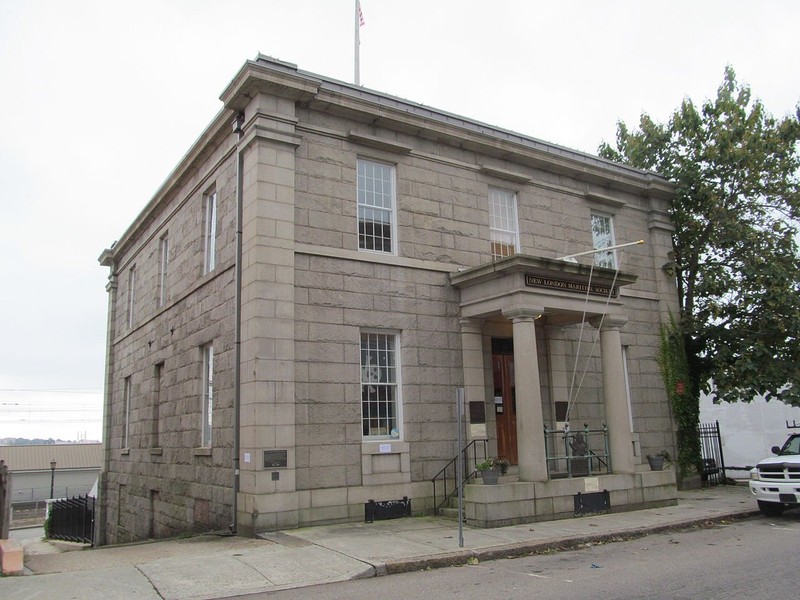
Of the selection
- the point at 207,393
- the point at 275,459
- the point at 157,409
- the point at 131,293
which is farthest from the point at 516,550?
the point at 131,293

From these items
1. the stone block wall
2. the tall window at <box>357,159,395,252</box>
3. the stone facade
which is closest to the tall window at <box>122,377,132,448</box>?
the stone block wall

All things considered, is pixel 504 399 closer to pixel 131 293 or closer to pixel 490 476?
pixel 490 476

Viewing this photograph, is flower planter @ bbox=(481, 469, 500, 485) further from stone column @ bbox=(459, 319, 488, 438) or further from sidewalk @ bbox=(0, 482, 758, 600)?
stone column @ bbox=(459, 319, 488, 438)

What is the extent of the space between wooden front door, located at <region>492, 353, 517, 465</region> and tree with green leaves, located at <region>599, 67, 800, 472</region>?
22.1ft

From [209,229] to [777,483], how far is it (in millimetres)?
14172

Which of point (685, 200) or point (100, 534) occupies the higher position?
point (685, 200)

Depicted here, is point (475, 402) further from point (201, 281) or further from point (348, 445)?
point (201, 281)

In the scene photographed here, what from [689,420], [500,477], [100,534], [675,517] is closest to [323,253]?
[500,477]

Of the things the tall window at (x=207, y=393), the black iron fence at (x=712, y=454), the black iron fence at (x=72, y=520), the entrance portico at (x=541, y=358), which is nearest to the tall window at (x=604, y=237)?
the entrance portico at (x=541, y=358)

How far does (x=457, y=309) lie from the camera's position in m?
16.0

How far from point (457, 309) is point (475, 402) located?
2199 mm

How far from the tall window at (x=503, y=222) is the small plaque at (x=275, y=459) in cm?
758

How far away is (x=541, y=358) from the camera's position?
676 inches

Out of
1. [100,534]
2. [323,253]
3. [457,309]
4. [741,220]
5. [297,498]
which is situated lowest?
[100,534]
